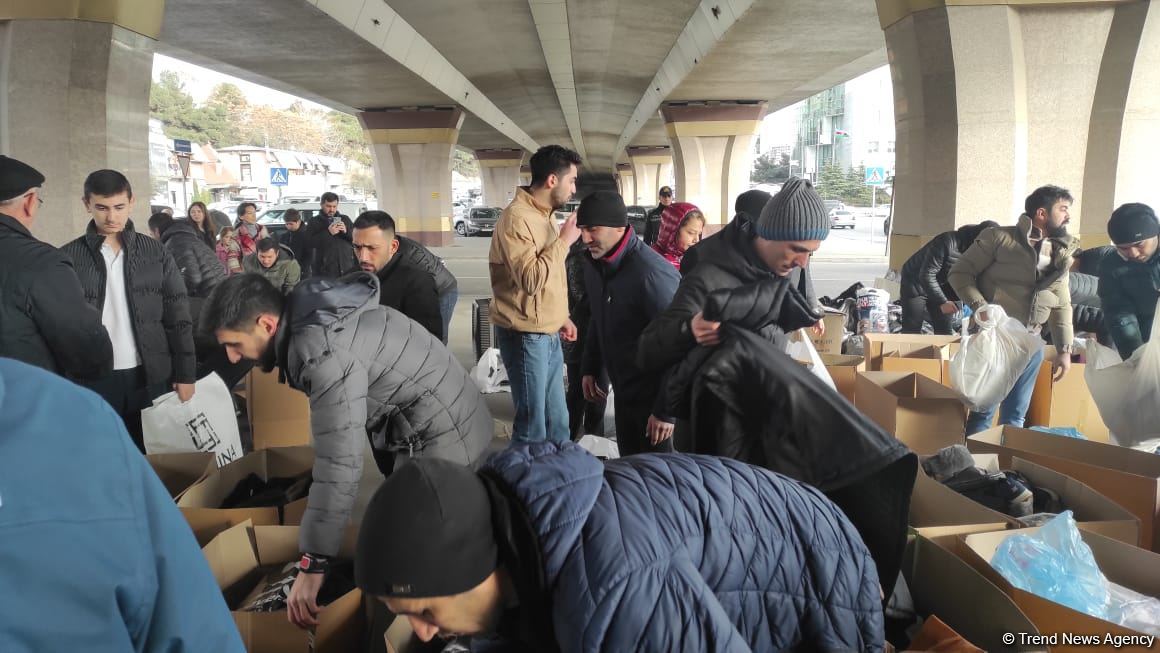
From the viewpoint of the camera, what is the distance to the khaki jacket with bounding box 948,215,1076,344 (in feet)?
15.9

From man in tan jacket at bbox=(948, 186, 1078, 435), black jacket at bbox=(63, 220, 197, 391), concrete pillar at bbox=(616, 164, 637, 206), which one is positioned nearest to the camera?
black jacket at bbox=(63, 220, 197, 391)

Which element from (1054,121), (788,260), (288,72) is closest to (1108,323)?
(788,260)

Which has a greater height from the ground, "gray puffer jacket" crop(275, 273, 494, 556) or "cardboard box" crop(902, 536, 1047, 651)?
"gray puffer jacket" crop(275, 273, 494, 556)

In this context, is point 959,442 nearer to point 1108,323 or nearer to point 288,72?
point 1108,323

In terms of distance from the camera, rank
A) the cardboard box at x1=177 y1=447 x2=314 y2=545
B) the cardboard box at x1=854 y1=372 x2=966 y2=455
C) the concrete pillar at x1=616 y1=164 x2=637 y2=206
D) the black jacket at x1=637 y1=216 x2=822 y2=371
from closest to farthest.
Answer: the black jacket at x1=637 y1=216 x2=822 y2=371
the cardboard box at x1=177 y1=447 x2=314 y2=545
the cardboard box at x1=854 y1=372 x2=966 y2=455
the concrete pillar at x1=616 y1=164 x2=637 y2=206

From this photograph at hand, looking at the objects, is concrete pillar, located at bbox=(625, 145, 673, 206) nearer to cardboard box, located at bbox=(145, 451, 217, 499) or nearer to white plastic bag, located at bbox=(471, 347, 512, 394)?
white plastic bag, located at bbox=(471, 347, 512, 394)

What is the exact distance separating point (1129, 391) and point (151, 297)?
16.1ft

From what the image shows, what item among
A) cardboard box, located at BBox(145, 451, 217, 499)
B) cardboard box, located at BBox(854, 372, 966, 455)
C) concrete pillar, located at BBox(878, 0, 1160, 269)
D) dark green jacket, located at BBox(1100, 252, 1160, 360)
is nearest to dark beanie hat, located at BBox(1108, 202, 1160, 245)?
A: dark green jacket, located at BBox(1100, 252, 1160, 360)

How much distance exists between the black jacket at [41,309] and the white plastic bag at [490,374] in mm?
3479

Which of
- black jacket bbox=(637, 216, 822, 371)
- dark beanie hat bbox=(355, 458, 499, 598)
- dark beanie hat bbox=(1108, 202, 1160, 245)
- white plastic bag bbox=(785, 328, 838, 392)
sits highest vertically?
dark beanie hat bbox=(1108, 202, 1160, 245)

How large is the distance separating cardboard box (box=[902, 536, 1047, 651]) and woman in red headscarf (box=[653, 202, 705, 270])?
Result: 3.51 metres

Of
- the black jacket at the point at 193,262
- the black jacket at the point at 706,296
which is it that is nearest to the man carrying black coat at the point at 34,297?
the black jacket at the point at 706,296

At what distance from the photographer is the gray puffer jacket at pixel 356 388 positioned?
7.63ft

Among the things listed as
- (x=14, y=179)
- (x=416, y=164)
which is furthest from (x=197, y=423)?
(x=416, y=164)
